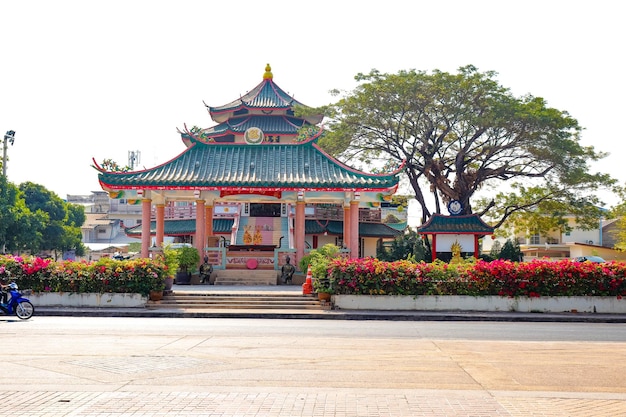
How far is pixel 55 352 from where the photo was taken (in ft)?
36.6

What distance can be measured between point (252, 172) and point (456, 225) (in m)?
12.4

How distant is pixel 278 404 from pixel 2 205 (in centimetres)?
4246

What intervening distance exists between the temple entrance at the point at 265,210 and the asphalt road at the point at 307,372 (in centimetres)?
2813

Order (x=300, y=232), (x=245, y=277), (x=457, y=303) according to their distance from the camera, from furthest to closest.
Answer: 1. (x=245, y=277)
2. (x=300, y=232)
3. (x=457, y=303)

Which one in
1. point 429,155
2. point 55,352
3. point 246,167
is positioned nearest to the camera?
point 55,352

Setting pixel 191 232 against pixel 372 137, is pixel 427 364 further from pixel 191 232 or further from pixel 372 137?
pixel 191 232

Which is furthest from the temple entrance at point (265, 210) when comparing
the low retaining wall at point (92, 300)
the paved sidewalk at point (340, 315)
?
the paved sidewalk at point (340, 315)

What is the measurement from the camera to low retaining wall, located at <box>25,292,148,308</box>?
2064cm

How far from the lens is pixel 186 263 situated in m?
28.0

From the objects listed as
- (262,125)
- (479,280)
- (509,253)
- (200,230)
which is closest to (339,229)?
(262,125)

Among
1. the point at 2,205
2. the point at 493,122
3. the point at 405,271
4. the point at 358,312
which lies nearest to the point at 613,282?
the point at 405,271

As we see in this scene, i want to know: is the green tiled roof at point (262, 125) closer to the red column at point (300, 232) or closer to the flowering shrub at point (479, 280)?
the red column at point (300, 232)

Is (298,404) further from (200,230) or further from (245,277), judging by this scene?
(200,230)

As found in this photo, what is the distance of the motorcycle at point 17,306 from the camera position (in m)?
17.2
